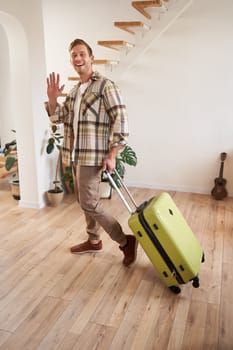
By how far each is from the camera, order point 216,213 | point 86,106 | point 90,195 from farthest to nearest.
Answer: point 216,213
point 90,195
point 86,106

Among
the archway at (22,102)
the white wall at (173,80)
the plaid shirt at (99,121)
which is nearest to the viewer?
the plaid shirt at (99,121)

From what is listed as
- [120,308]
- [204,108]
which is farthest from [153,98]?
[120,308]

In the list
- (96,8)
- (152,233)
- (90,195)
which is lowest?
(152,233)

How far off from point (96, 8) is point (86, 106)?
233 cm

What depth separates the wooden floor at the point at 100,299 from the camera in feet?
5.57

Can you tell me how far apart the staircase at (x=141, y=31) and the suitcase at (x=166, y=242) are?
6.20 ft

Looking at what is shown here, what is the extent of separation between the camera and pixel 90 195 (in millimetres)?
2217

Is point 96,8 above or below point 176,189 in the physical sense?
above

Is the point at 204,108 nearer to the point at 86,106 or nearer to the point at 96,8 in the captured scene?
the point at 96,8

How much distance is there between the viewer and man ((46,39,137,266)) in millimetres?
2053

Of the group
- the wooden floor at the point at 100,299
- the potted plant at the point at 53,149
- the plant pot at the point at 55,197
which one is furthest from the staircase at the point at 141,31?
the wooden floor at the point at 100,299

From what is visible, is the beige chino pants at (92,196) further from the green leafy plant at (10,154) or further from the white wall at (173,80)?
the white wall at (173,80)

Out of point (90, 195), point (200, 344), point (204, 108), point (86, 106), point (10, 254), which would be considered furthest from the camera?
point (204, 108)

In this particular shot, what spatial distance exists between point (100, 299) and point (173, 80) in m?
2.61
